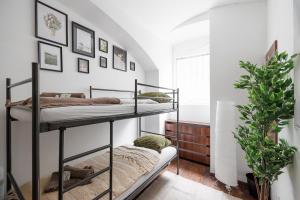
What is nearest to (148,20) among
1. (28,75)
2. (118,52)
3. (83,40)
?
(118,52)

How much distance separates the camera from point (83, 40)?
2.30m

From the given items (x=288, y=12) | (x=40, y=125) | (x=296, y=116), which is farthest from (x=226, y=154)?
(x=40, y=125)

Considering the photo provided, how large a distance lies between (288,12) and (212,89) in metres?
1.56

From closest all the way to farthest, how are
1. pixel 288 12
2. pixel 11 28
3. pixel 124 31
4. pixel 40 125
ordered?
pixel 40 125 → pixel 288 12 → pixel 11 28 → pixel 124 31

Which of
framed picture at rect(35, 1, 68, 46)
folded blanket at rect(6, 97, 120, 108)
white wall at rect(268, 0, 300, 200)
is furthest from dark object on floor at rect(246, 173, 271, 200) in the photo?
framed picture at rect(35, 1, 68, 46)

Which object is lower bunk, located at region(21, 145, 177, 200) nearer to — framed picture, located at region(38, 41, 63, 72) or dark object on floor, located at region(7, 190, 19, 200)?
dark object on floor, located at region(7, 190, 19, 200)

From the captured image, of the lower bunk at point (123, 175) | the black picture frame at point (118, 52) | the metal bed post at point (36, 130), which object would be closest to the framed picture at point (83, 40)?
the black picture frame at point (118, 52)

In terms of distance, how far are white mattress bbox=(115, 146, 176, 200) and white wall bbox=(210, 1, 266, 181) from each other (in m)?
0.80

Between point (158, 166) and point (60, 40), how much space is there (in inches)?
87.8

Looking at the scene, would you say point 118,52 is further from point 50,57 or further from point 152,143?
point 152,143

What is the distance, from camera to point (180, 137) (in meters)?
3.56

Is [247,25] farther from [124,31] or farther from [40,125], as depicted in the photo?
[40,125]

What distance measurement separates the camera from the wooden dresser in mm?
3148

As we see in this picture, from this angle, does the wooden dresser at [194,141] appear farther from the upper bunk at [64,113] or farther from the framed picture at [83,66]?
the framed picture at [83,66]
